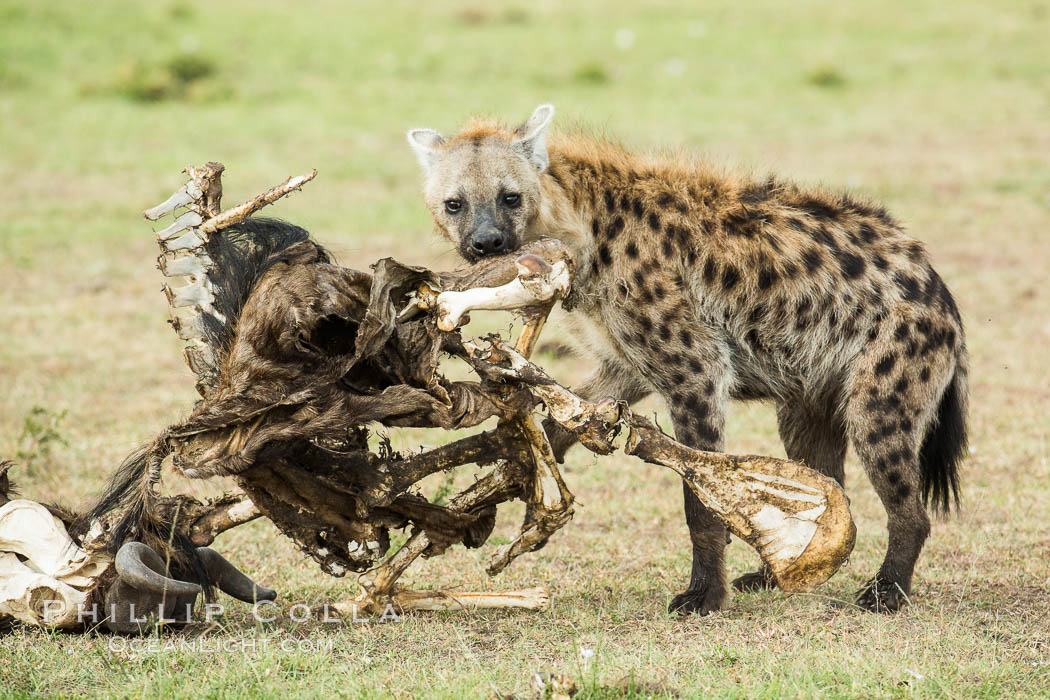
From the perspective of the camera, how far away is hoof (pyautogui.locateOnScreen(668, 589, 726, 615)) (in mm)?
4238

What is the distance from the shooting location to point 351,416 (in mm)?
3574

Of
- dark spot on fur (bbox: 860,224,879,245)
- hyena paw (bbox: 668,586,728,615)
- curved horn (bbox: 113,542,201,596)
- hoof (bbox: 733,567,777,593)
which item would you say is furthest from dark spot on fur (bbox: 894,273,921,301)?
curved horn (bbox: 113,542,201,596)

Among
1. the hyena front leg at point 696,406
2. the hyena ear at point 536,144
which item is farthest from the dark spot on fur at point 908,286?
the hyena ear at point 536,144

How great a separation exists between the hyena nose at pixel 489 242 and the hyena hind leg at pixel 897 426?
1.35 metres

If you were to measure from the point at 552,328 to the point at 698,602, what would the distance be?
54.4 inches

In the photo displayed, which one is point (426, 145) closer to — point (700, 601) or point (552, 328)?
point (552, 328)

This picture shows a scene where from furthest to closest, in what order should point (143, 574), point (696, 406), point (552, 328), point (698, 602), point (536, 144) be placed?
point (552, 328) < point (536, 144) < point (696, 406) < point (698, 602) < point (143, 574)

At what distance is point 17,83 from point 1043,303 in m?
11.6

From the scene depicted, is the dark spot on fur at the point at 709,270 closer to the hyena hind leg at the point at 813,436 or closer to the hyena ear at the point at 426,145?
the hyena hind leg at the point at 813,436

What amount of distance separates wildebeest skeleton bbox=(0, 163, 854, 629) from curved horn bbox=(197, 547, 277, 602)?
31 mm

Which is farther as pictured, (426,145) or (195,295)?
(426,145)

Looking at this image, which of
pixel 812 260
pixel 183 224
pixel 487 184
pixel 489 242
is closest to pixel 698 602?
pixel 812 260

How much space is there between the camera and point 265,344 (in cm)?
359

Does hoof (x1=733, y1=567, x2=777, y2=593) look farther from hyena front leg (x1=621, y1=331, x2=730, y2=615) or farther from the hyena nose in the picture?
the hyena nose
